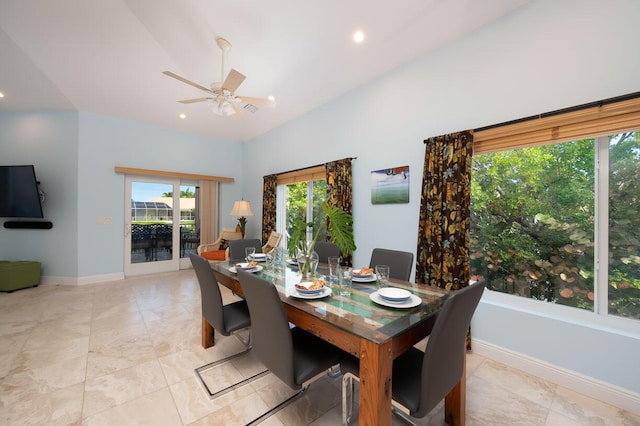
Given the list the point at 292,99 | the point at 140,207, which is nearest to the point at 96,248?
the point at 140,207

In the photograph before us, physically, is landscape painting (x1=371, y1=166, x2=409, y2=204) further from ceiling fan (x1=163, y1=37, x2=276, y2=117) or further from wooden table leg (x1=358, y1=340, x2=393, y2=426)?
wooden table leg (x1=358, y1=340, x2=393, y2=426)

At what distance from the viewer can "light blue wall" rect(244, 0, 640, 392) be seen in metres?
1.74

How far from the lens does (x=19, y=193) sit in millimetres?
4023

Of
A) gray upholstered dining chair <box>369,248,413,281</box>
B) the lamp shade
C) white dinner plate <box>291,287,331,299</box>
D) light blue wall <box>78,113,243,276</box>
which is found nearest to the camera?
white dinner plate <box>291,287,331,299</box>

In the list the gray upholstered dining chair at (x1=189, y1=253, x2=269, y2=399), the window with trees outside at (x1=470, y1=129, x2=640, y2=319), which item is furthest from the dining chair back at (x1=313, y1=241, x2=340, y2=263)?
the window with trees outside at (x1=470, y1=129, x2=640, y2=319)

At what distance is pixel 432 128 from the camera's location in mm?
2660

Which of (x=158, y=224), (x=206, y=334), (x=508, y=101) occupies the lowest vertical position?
(x=206, y=334)

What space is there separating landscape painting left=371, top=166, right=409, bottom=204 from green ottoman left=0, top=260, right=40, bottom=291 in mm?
5578

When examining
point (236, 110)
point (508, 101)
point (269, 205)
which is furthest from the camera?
point (269, 205)

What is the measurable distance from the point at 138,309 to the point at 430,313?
12.0 feet

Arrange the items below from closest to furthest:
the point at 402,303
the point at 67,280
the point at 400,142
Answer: the point at 402,303 < the point at 400,142 < the point at 67,280

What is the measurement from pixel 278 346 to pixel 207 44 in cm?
304

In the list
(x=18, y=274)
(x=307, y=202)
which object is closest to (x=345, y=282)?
(x=307, y=202)

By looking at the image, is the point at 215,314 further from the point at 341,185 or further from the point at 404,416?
the point at 341,185
